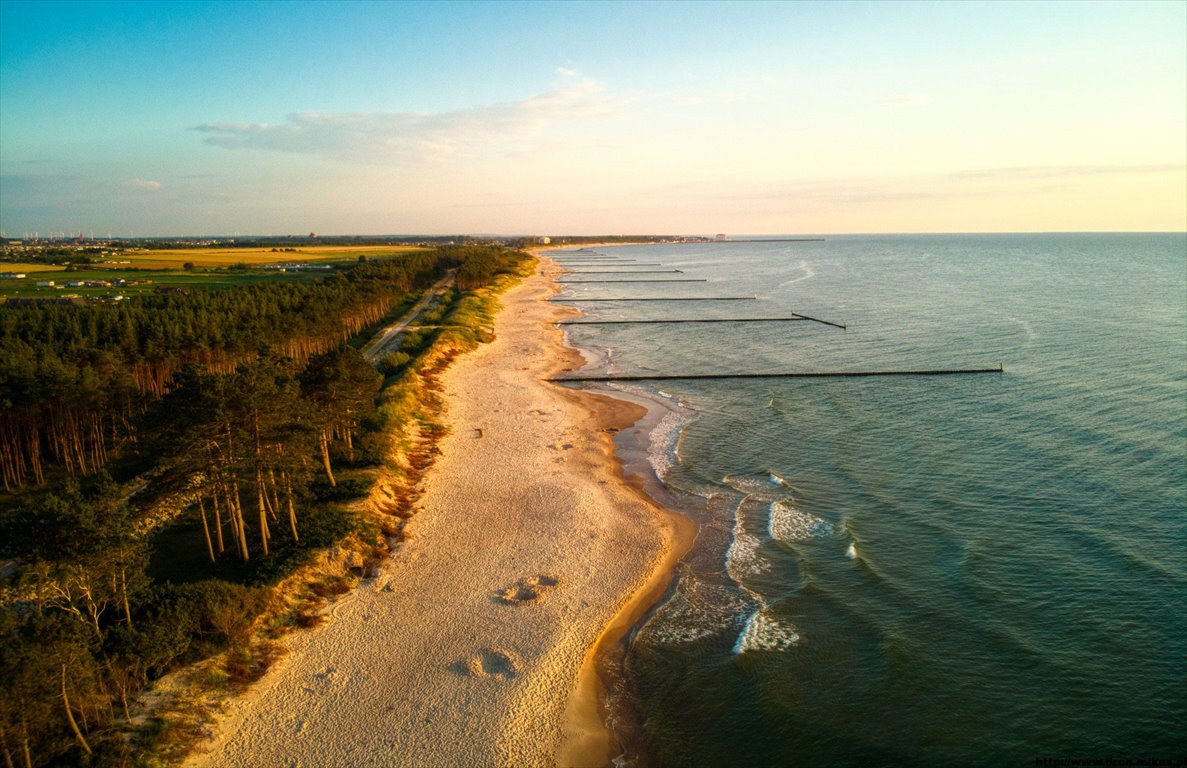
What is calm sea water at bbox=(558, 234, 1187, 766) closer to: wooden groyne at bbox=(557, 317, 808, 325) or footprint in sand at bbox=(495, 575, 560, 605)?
footprint in sand at bbox=(495, 575, 560, 605)

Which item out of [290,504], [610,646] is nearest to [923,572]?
[610,646]

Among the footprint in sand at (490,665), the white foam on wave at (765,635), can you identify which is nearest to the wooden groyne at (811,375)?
the white foam on wave at (765,635)

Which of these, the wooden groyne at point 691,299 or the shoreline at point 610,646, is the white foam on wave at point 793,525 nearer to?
the shoreline at point 610,646

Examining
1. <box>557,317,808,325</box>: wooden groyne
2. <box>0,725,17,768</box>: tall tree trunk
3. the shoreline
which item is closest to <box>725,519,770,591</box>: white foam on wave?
the shoreline

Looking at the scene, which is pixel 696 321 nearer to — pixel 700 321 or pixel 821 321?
pixel 700 321

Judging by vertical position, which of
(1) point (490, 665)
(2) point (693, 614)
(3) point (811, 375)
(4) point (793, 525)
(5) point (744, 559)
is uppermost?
(3) point (811, 375)

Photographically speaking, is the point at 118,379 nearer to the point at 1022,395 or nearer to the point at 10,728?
the point at 10,728

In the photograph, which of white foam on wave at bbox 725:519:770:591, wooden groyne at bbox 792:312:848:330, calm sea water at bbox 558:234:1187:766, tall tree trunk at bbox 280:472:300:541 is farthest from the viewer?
wooden groyne at bbox 792:312:848:330
